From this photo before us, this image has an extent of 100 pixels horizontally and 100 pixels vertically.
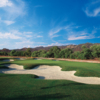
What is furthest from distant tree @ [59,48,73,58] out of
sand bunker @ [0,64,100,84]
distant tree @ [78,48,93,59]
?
sand bunker @ [0,64,100,84]

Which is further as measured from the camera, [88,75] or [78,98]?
[88,75]

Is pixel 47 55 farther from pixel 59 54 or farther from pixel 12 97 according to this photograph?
pixel 12 97

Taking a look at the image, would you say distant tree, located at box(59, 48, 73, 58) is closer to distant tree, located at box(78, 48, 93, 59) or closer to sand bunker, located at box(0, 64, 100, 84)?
distant tree, located at box(78, 48, 93, 59)

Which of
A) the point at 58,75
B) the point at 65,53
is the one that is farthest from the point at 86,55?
the point at 58,75

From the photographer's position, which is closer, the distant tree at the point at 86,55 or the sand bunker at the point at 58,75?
the sand bunker at the point at 58,75

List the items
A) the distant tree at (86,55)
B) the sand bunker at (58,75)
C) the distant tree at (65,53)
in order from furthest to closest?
1. the distant tree at (65,53)
2. the distant tree at (86,55)
3. the sand bunker at (58,75)

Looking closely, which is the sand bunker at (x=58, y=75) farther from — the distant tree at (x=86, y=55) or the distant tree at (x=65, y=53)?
the distant tree at (x=65, y=53)

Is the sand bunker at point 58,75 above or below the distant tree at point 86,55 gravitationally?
below

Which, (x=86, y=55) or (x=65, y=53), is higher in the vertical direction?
(x=65, y=53)

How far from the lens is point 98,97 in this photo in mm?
3910

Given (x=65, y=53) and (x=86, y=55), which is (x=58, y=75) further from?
(x=65, y=53)

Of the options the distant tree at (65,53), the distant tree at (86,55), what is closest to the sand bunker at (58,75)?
the distant tree at (86,55)

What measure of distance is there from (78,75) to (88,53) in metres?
27.1

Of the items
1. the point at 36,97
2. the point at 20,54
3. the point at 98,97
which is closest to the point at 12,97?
the point at 36,97
